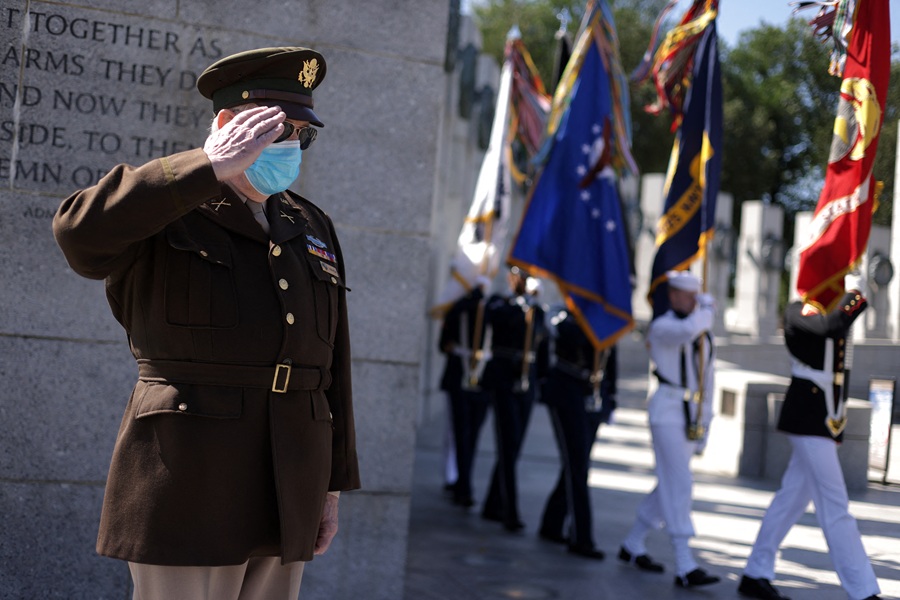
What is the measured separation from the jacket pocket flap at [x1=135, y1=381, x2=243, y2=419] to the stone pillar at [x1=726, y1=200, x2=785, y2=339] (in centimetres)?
2585

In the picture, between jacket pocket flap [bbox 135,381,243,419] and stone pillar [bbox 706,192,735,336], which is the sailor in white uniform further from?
stone pillar [bbox 706,192,735,336]

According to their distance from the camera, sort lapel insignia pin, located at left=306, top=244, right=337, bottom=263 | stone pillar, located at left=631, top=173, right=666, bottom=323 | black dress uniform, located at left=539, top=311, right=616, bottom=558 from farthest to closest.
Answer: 1. stone pillar, located at left=631, top=173, right=666, bottom=323
2. black dress uniform, located at left=539, top=311, right=616, bottom=558
3. lapel insignia pin, located at left=306, top=244, right=337, bottom=263

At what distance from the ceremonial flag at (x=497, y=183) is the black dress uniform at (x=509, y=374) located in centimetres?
53

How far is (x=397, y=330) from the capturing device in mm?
5598

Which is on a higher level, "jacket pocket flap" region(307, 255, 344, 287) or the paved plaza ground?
"jacket pocket flap" region(307, 255, 344, 287)

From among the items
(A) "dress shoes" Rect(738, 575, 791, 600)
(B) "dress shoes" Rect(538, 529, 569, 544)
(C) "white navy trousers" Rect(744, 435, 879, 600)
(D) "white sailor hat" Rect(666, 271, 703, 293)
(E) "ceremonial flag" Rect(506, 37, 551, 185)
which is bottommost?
(B) "dress shoes" Rect(538, 529, 569, 544)

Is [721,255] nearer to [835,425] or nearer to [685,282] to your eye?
[685,282]

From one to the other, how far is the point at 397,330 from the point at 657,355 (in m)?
2.29

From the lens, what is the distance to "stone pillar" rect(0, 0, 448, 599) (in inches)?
199

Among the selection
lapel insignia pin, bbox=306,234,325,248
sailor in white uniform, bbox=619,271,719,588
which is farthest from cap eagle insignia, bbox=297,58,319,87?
sailor in white uniform, bbox=619,271,719,588

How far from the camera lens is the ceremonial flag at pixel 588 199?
782 centimetres

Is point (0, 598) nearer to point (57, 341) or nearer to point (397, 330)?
point (57, 341)

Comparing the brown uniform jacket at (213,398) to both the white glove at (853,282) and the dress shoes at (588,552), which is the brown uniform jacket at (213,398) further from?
the dress shoes at (588,552)

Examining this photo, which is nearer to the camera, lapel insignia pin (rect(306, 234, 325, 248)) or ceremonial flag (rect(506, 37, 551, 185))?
lapel insignia pin (rect(306, 234, 325, 248))
